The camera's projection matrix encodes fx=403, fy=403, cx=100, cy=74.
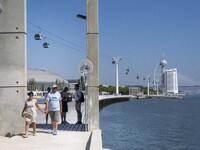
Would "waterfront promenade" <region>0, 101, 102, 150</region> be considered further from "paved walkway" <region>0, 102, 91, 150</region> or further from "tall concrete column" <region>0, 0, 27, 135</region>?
"tall concrete column" <region>0, 0, 27, 135</region>

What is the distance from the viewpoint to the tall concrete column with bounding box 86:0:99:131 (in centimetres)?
1595

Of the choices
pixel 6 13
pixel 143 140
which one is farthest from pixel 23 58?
pixel 143 140

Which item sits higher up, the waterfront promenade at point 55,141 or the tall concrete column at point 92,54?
the tall concrete column at point 92,54

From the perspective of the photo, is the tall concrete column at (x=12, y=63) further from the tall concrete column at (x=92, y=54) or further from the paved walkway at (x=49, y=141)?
the tall concrete column at (x=92, y=54)

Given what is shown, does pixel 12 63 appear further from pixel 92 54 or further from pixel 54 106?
pixel 92 54

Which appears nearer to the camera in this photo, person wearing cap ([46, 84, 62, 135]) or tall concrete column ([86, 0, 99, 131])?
person wearing cap ([46, 84, 62, 135])

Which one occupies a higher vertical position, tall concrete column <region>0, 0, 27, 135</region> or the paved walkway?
tall concrete column <region>0, 0, 27, 135</region>

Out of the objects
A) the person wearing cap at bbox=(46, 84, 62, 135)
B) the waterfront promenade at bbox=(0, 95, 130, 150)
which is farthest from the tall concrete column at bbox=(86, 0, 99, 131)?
the person wearing cap at bbox=(46, 84, 62, 135)

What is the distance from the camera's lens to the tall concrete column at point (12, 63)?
15242 millimetres

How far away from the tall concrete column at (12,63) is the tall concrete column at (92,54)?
2.54m

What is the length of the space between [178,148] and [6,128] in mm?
11282

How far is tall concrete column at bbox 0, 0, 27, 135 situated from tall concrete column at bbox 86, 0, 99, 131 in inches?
99.9

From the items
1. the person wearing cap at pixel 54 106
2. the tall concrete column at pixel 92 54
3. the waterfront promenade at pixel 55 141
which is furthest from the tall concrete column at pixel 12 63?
the tall concrete column at pixel 92 54

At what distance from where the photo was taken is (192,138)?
2767 centimetres
